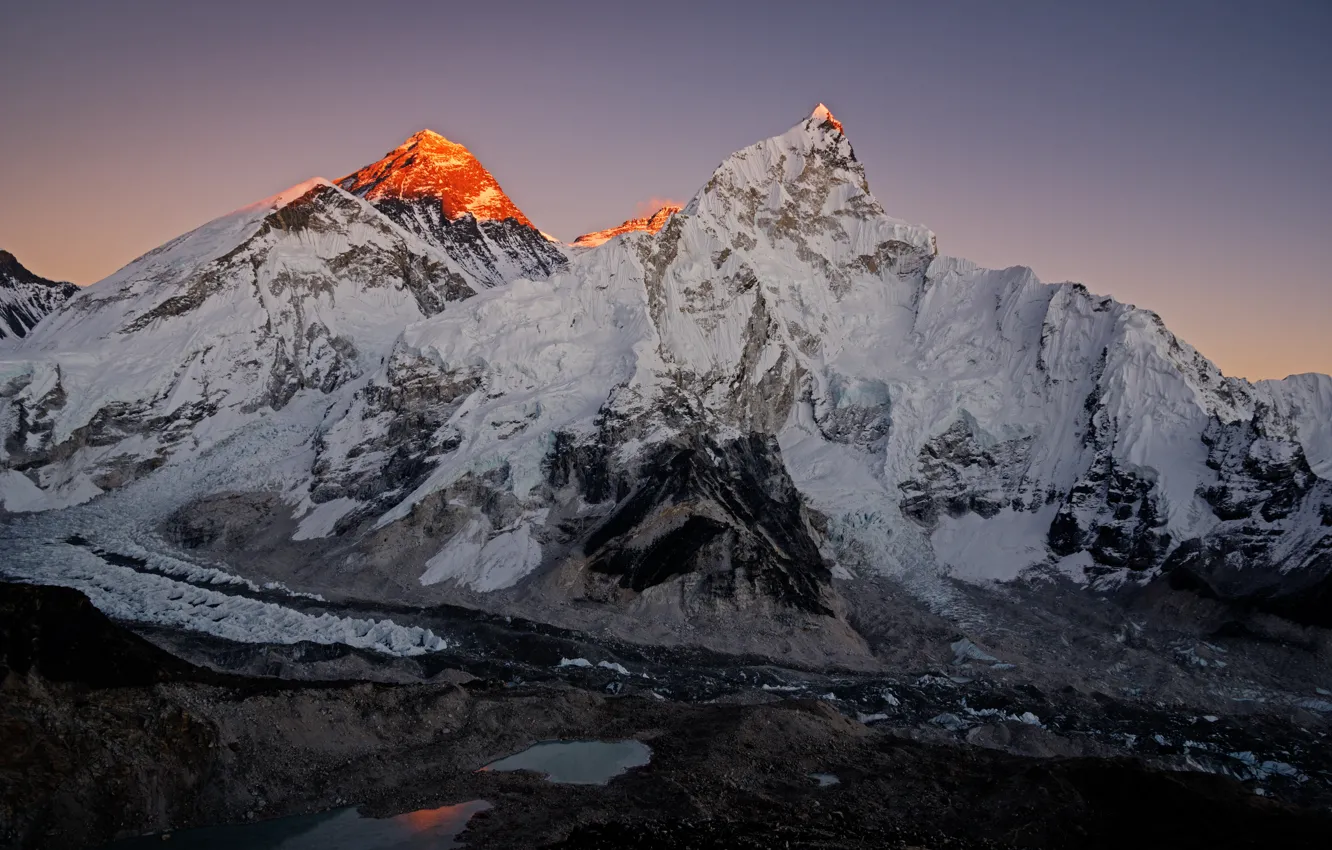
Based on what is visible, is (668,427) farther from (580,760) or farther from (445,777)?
(445,777)

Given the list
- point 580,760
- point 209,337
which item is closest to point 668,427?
point 580,760

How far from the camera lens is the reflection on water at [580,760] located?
1870 inches

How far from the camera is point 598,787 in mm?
45562

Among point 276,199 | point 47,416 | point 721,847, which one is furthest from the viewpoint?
point 276,199

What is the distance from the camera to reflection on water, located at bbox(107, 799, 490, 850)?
37.0 m

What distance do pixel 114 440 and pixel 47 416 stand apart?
867cm

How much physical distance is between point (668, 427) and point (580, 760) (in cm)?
7661

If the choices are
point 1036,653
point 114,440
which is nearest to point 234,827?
point 1036,653

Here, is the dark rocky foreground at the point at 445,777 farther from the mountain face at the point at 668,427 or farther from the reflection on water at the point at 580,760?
the mountain face at the point at 668,427

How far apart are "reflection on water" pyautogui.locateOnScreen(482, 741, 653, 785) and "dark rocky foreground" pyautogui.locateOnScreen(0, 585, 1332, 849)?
99 centimetres

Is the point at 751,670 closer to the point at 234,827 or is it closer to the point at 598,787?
the point at 598,787

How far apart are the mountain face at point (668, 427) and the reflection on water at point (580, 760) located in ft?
146

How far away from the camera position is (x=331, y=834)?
38.6m

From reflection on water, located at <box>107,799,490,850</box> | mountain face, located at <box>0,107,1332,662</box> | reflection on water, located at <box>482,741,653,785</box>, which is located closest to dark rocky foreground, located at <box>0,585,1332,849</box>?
reflection on water, located at <box>107,799,490,850</box>
